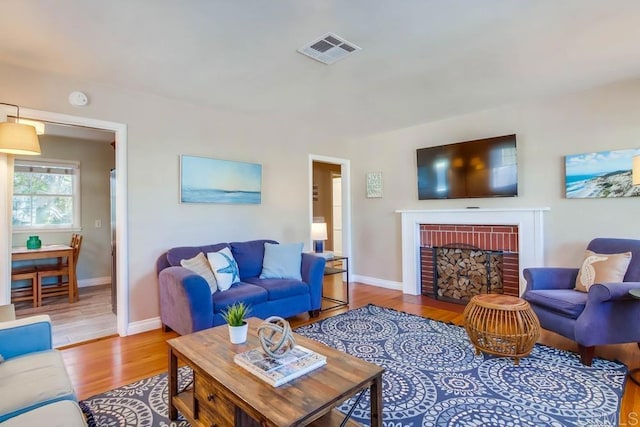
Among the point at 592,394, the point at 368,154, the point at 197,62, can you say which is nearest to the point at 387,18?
the point at 197,62

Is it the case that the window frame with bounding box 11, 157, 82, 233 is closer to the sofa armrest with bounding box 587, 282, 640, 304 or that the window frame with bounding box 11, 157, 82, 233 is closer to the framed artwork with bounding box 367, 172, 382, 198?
the framed artwork with bounding box 367, 172, 382, 198

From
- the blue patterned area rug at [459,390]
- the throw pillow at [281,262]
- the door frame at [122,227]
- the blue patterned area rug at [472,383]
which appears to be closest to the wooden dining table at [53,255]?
the door frame at [122,227]

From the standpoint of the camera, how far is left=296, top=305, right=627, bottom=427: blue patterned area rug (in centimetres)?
184

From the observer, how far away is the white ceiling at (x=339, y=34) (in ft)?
6.49

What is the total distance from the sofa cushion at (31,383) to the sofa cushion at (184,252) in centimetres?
151

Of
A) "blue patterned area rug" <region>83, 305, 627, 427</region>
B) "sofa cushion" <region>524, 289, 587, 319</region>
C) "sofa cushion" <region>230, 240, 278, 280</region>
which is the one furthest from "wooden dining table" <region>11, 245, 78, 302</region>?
"sofa cushion" <region>524, 289, 587, 319</region>

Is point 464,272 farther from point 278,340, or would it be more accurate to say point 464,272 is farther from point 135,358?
point 135,358

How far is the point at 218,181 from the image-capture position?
386 centimetres

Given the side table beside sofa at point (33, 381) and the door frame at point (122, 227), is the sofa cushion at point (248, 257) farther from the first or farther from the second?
the side table beside sofa at point (33, 381)

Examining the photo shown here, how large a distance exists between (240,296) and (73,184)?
4.16 m

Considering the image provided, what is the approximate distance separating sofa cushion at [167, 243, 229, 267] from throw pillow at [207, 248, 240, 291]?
0.75 feet

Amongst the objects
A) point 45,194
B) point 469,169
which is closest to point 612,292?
point 469,169

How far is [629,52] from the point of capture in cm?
258

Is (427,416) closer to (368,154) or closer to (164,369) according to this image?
(164,369)
